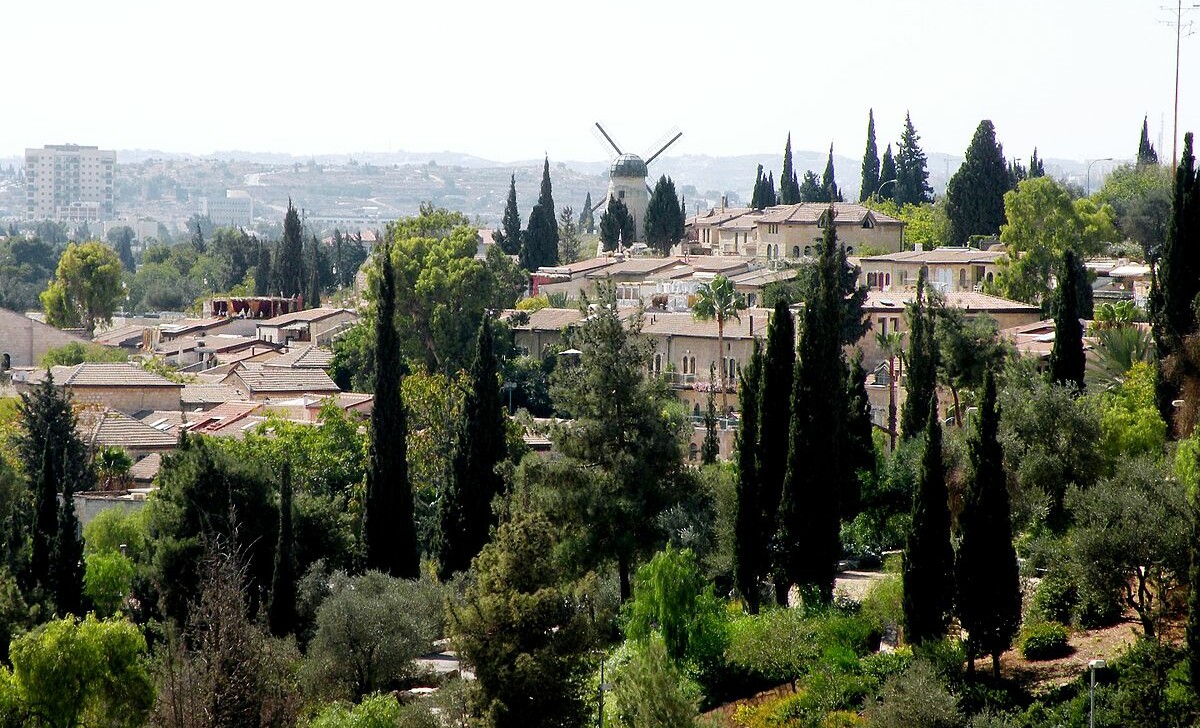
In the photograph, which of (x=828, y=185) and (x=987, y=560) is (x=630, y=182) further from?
(x=987, y=560)

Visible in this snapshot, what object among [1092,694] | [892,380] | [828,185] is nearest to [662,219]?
[828,185]

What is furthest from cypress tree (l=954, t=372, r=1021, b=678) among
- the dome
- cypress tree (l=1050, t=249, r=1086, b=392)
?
the dome

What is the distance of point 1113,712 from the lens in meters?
20.1

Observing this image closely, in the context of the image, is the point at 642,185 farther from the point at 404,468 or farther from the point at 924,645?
the point at 924,645

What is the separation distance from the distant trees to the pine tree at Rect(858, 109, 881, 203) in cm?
3579

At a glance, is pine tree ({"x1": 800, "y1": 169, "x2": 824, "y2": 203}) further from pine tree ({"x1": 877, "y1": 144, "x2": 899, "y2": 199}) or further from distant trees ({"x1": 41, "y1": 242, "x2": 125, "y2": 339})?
distant trees ({"x1": 41, "y1": 242, "x2": 125, "y2": 339})

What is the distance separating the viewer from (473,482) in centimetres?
3067

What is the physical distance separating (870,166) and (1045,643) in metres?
67.9

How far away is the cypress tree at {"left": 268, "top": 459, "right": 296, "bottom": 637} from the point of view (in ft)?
84.7

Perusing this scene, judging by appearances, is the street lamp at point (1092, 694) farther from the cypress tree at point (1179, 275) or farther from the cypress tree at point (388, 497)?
the cypress tree at point (388, 497)

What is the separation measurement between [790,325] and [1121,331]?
34.7 ft

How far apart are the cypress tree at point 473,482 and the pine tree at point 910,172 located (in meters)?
55.9

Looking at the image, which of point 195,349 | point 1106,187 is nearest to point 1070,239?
point 1106,187

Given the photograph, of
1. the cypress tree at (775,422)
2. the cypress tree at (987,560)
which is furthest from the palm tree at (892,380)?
the cypress tree at (987,560)
